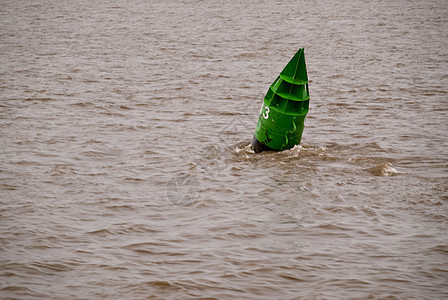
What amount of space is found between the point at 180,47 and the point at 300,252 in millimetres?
18276

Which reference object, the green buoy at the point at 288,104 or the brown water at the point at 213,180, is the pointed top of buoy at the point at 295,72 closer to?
the green buoy at the point at 288,104

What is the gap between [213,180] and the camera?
31.8 feet

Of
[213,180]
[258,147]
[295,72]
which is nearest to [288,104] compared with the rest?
[295,72]

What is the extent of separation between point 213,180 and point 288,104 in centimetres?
191

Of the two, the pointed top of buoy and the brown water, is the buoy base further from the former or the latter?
the pointed top of buoy

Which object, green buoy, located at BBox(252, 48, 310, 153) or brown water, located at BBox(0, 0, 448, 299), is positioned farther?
green buoy, located at BBox(252, 48, 310, 153)

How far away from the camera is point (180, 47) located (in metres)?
24.1

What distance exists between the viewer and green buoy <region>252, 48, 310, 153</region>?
32.7ft

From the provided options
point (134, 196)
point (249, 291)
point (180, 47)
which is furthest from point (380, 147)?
point (180, 47)

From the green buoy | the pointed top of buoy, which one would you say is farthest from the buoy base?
the pointed top of buoy

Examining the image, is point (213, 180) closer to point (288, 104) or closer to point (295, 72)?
point (288, 104)

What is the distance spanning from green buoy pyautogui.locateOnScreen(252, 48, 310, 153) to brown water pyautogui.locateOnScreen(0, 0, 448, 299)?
56 cm

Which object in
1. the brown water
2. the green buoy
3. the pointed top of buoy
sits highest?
the pointed top of buoy

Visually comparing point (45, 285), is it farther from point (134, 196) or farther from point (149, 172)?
point (149, 172)
